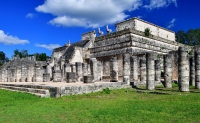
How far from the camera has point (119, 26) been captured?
90.1 ft

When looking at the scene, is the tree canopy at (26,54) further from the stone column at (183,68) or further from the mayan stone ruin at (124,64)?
the stone column at (183,68)

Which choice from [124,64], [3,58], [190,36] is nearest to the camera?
[124,64]

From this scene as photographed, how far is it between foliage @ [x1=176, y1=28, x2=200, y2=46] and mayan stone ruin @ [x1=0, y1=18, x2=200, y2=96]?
57.2 feet

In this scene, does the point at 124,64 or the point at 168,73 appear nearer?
the point at 168,73

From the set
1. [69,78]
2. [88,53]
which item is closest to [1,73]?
[88,53]

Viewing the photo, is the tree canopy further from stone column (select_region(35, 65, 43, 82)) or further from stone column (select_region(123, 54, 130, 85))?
stone column (select_region(123, 54, 130, 85))

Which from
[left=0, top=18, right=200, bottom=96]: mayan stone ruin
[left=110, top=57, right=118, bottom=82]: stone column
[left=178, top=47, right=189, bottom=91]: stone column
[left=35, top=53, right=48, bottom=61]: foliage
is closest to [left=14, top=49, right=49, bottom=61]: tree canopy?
[left=35, top=53, right=48, bottom=61]: foliage

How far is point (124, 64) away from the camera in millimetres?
15094

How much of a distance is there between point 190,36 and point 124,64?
37157 mm

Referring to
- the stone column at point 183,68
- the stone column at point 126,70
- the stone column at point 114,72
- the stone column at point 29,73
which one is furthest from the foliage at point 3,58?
the stone column at point 183,68

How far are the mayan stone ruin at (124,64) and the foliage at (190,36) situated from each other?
57.2ft

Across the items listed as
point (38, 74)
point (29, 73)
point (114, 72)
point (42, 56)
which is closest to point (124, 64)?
point (114, 72)

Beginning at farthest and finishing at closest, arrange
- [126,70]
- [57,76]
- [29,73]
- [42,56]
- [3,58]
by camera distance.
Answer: [3,58], [42,56], [29,73], [57,76], [126,70]

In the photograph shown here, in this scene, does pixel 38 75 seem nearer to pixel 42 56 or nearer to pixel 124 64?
pixel 124 64
